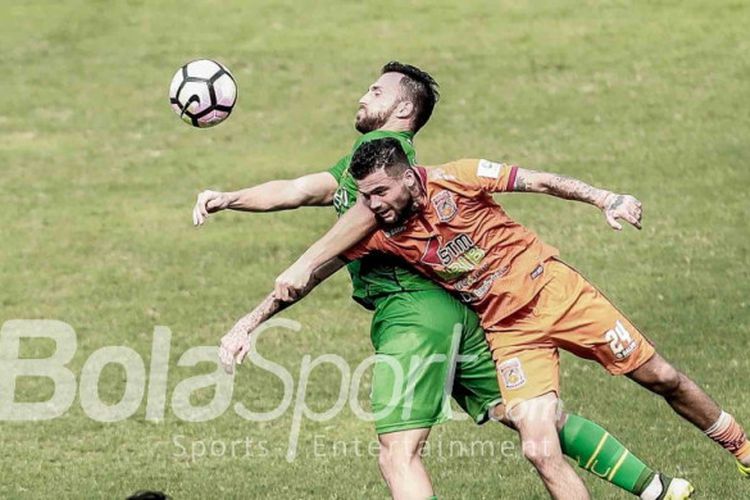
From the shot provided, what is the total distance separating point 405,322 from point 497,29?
15.2 meters

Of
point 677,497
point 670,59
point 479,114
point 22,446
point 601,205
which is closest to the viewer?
point 601,205

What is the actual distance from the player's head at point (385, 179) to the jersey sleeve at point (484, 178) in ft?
0.98

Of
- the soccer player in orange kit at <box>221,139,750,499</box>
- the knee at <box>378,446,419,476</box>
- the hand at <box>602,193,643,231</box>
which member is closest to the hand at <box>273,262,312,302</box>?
→ the soccer player in orange kit at <box>221,139,750,499</box>

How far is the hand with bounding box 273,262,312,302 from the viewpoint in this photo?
27.7 ft

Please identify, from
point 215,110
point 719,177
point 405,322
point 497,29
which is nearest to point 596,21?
point 497,29

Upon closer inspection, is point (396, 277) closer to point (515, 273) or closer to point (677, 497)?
point (515, 273)

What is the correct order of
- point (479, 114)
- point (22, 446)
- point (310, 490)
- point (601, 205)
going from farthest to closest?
point (479, 114) < point (22, 446) < point (310, 490) < point (601, 205)

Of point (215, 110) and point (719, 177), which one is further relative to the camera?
point (719, 177)

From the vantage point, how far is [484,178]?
878cm

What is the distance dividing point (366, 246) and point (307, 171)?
397 inches

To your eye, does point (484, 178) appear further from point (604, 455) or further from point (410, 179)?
point (604, 455)

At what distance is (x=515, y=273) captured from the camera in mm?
8930

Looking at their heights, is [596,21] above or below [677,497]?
above

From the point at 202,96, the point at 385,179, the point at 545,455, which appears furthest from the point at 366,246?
the point at 202,96
